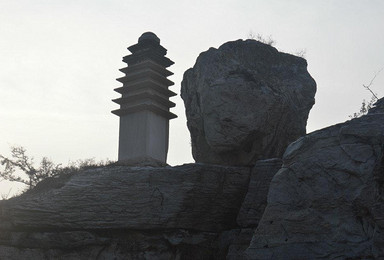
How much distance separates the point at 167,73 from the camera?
2062 cm

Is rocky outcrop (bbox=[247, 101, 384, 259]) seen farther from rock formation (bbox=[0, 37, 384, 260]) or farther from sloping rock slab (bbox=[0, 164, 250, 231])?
sloping rock slab (bbox=[0, 164, 250, 231])

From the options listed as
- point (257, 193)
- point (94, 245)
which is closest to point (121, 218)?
point (94, 245)

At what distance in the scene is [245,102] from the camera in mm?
11688

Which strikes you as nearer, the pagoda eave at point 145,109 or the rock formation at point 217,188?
the rock formation at point 217,188

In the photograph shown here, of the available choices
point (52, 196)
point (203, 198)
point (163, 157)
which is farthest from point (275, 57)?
point (163, 157)

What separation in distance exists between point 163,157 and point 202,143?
7957 mm

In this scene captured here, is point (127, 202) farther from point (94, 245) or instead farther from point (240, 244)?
point (240, 244)

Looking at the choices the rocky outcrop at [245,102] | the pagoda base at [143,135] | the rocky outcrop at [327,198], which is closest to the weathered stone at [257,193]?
the rocky outcrop at [245,102]

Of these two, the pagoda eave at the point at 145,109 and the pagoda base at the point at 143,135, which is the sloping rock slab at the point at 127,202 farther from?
the pagoda eave at the point at 145,109

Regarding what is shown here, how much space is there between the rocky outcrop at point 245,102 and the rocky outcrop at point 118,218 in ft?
3.87

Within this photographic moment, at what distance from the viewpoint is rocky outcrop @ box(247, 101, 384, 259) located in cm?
759

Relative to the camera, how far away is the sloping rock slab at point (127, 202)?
10930 millimetres

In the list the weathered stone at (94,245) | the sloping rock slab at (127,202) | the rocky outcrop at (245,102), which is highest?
the rocky outcrop at (245,102)

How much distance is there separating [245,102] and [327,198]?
415cm
